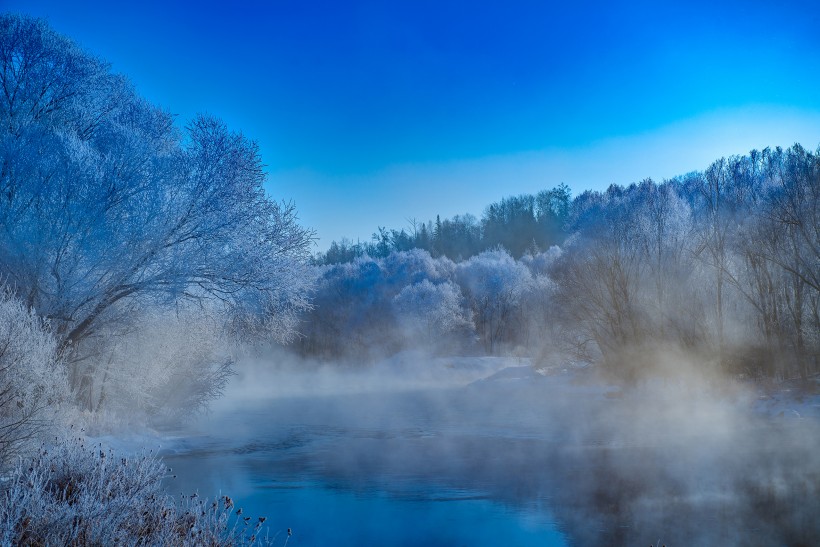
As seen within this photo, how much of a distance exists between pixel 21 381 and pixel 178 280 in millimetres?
6449

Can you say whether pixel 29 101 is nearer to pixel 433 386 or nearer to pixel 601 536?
pixel 601 536

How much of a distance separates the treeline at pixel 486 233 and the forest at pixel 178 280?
6782cm

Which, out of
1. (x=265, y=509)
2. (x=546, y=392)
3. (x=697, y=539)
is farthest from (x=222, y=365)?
(x=546, y=392)

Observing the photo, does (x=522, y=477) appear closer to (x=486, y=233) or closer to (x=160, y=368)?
(x=160, y=368)

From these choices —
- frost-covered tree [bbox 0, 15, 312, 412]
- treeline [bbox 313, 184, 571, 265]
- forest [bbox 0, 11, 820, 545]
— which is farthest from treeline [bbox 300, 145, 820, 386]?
treeline [bbox 313, 184, 571, 265]

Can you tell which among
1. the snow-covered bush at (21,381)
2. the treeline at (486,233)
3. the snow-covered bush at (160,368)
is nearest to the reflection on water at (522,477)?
the snow-covered bush at (160,368)

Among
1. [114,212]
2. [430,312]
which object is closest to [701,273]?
[114,212]

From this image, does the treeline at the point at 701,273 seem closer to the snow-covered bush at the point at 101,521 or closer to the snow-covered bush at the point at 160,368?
the snow-covered bush at the point at 160,368

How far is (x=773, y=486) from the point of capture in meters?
14.0

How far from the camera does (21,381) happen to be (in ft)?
36.9

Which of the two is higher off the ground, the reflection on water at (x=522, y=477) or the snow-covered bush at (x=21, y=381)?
the snow-covered bush at (x=21, y=381)

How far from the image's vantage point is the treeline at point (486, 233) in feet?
370

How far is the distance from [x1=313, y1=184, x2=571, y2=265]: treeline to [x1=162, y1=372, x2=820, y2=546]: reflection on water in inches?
3285

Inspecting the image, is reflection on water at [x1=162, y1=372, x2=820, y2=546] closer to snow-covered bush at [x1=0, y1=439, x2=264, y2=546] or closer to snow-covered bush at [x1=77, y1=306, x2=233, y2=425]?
snow-covered bush at [x1=77, y1=306, x2=233, y2=425]
